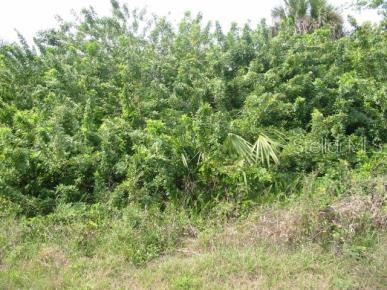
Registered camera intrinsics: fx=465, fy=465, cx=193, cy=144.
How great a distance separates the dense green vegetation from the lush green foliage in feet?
0.09

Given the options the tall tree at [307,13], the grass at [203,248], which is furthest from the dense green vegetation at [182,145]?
the tall tree at [307,13]

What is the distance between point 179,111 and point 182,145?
1452 millimetres

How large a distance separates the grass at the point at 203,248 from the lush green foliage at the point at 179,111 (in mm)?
587

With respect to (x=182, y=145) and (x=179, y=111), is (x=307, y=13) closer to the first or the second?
(x=179, y=111)

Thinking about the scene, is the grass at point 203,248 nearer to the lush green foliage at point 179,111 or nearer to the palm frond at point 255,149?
the lush green foliage at point 179,111

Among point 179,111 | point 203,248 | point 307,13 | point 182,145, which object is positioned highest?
point 307,13

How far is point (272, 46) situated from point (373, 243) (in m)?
5.21

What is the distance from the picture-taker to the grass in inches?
177

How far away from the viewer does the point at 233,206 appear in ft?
19.7

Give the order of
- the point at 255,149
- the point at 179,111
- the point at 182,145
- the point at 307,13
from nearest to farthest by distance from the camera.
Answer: the point at 182,145, the point at 255,149, the point at 179,111, the point at 307,13

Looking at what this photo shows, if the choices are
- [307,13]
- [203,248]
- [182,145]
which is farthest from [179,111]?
[307,13]

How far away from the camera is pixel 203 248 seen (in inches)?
207

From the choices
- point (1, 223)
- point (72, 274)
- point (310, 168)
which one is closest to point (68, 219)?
point (1, 223)

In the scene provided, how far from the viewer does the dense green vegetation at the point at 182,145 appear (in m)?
5.12
